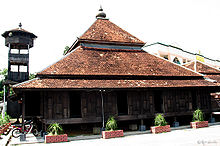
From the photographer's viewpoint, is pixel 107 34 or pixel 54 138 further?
pixel 107 34

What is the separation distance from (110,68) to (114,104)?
265cm

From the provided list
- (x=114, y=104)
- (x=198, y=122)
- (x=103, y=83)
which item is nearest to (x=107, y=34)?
(x=103, y=83)

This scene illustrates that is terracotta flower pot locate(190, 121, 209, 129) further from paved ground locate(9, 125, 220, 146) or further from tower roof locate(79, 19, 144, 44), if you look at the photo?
tower roof locate(79, 19, 144, 44)

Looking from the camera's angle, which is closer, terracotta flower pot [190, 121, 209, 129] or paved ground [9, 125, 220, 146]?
paved ground [9, 125, 220, 146]

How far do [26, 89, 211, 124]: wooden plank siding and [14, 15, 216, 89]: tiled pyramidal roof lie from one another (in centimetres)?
77

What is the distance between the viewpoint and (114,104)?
1474cm

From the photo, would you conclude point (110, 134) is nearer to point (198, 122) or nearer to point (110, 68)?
point (110, 68)

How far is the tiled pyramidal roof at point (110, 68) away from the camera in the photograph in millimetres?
13812

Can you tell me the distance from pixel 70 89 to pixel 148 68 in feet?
22.1

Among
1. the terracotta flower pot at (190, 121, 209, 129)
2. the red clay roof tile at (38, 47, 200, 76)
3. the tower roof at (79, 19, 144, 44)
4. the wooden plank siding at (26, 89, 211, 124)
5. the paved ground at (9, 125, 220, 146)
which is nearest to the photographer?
the paved ground at (9, 125, 220, 146)

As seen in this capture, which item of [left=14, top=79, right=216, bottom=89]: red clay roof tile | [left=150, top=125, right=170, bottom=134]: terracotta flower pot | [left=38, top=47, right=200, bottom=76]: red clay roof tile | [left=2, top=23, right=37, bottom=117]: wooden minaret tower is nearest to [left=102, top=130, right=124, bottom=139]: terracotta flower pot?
[left=150, top=125, right=170, bottom=134]: terracotta flower pot

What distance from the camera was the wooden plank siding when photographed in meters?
13.3

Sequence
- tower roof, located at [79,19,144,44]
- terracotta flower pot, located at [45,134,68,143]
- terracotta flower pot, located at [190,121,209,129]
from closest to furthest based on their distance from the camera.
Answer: terracotta flower pot, located at [45,134,68,143], terracotta flower pot, located at [190,121,209,129], tower roof, located at [79,19,144,44]

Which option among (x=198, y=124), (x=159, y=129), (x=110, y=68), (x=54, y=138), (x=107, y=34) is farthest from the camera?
(x=107, y=34)
